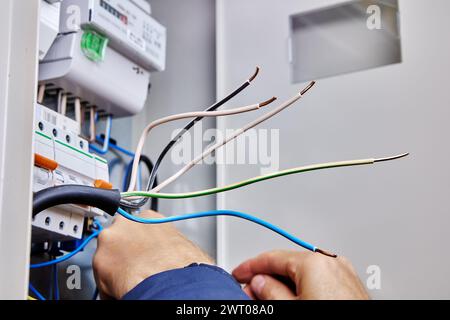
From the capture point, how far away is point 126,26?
1.07 meters

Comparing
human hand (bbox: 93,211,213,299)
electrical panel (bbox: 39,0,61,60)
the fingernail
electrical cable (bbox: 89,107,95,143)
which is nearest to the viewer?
the fingernail

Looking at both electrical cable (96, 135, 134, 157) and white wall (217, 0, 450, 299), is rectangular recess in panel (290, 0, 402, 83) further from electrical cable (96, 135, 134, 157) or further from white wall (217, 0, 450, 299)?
electrical cable (96, 135, 134, 157)

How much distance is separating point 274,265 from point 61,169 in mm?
344

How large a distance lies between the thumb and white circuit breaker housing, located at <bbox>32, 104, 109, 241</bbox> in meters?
0.29

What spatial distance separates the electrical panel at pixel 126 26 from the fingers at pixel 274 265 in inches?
21.3

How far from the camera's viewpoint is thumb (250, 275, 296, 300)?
1.94ft

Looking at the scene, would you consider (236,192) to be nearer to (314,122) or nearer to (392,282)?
(314,122)

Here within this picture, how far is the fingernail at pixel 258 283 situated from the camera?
24.2 inches

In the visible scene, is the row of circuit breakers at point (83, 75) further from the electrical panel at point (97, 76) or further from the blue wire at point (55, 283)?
the blue wire at point (55, 283)

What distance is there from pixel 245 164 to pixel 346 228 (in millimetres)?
227

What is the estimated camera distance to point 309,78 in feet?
3.90

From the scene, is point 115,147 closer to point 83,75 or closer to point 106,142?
point 106,142

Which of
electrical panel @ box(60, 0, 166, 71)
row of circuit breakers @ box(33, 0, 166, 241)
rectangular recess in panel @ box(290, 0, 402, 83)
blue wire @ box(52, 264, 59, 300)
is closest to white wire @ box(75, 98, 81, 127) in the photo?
row of circuit breakers @ box(33, 0, 166, 241)
